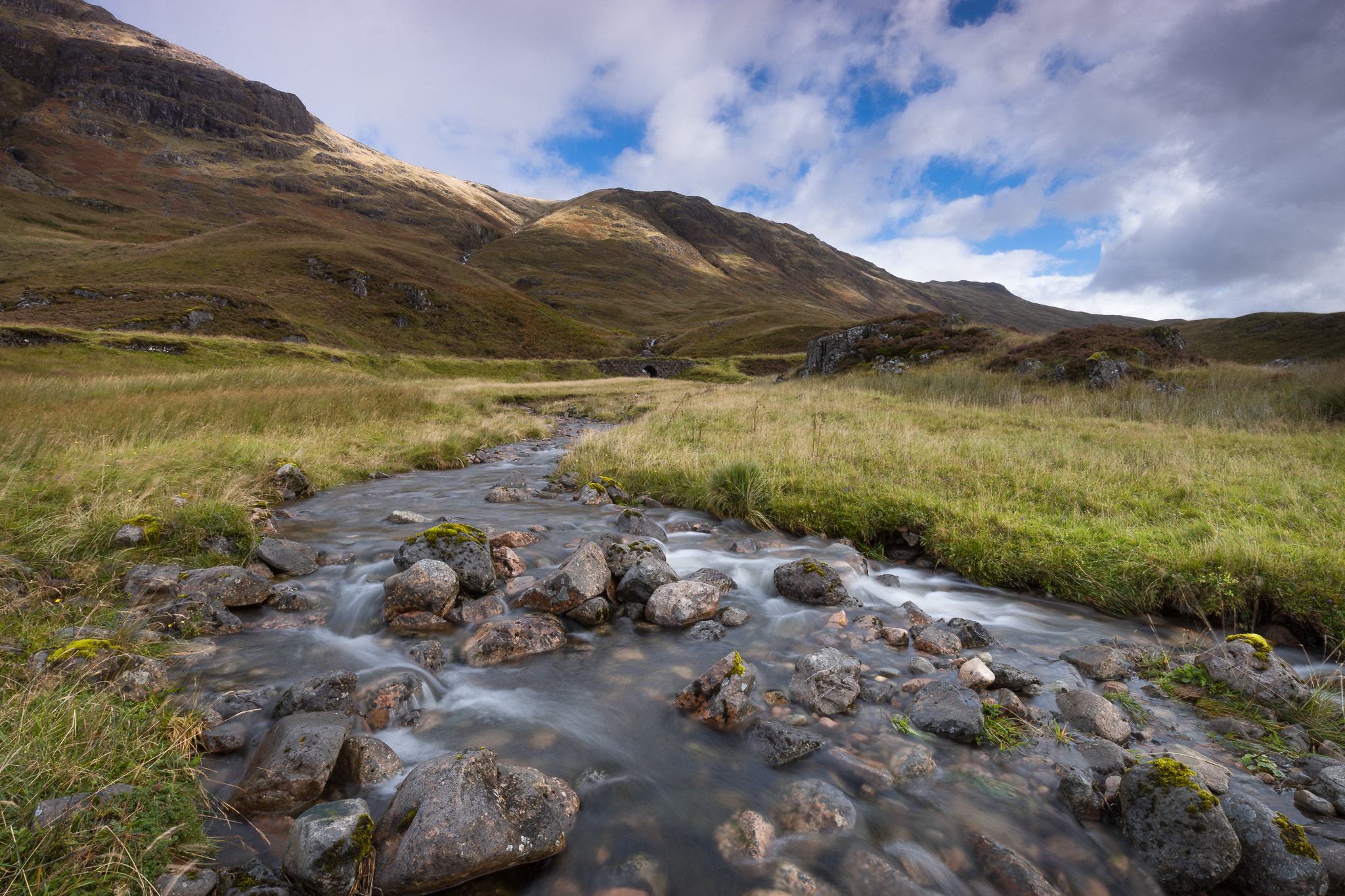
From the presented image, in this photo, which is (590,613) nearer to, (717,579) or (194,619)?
(717,579)

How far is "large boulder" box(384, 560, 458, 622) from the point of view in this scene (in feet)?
17.9

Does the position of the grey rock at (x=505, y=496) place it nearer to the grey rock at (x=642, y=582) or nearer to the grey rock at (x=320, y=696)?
the grey rock at (x=642, y=582)

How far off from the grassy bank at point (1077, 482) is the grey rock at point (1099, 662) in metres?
1.52

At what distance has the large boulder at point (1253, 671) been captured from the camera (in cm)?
396

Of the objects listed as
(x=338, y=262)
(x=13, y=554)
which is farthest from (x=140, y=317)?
(x=13, y=554)

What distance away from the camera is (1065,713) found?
13.1ft

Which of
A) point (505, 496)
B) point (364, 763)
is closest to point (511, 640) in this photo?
point (364, 763)

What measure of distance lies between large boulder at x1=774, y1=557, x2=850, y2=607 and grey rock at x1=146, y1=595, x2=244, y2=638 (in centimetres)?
567

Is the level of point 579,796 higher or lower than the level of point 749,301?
lower

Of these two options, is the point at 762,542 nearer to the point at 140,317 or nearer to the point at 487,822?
the point at 487,822

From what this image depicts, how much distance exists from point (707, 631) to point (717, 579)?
43.9 inches

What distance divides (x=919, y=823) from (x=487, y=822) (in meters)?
2.53

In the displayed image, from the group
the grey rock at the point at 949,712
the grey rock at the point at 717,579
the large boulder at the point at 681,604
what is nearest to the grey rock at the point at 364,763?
the large boulder at the point at 681,604

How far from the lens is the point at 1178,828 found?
2859mm
